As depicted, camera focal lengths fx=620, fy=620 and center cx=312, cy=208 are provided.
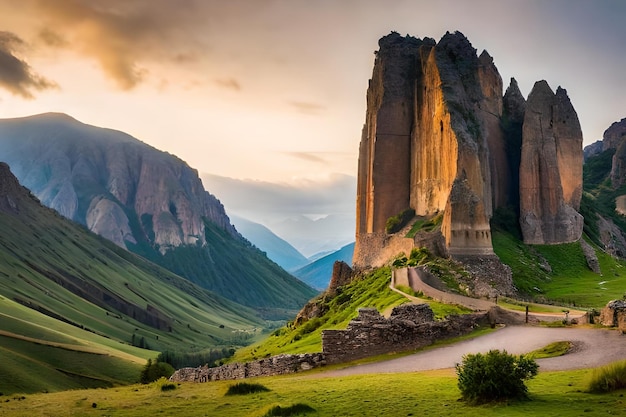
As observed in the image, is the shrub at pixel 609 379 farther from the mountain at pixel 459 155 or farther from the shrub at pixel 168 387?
the mountain at pixel 459 155

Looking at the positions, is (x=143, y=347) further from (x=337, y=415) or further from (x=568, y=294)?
(x=337, y=415)

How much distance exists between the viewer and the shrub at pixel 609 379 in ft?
65.8

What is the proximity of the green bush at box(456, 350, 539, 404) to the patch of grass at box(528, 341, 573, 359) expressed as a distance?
412 inches

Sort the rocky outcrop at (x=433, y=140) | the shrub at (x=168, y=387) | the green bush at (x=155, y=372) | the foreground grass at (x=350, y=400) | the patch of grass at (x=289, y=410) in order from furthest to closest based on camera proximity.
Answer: the green bush at (x=155, y=372) → the rocky outcrop at (x=433, y=140) → the shrub at (x=168, y=387) → the patch of grass at (x=289, y=410) → the foreground grass at (x=350, y=400)

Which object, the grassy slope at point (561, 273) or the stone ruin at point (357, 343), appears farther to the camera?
the grassy slope at point (561, 273)

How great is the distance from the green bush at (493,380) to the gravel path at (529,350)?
24.3ft

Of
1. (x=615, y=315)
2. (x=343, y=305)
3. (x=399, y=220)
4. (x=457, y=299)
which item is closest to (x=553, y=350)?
(x=615, y=315)

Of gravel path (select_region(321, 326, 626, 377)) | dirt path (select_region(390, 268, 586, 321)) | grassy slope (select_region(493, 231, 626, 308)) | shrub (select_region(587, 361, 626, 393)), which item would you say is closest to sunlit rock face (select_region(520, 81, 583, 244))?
grassy slope (select_region(493, 231, 626, 308))

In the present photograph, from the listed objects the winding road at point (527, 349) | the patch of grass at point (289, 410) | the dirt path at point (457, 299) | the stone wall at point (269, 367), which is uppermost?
the dirt path at point (457, 299)

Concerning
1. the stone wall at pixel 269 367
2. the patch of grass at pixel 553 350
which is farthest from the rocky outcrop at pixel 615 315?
the stone wall at pixel 269 367

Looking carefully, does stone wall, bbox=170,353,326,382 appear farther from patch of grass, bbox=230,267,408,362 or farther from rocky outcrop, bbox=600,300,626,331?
patch of grass, bbox=230,267,408,362

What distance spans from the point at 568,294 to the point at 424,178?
121 feet

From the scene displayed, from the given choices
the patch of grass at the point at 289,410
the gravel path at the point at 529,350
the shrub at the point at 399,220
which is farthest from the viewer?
the shrub at the point at 399,220

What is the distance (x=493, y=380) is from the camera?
66.0 feet
